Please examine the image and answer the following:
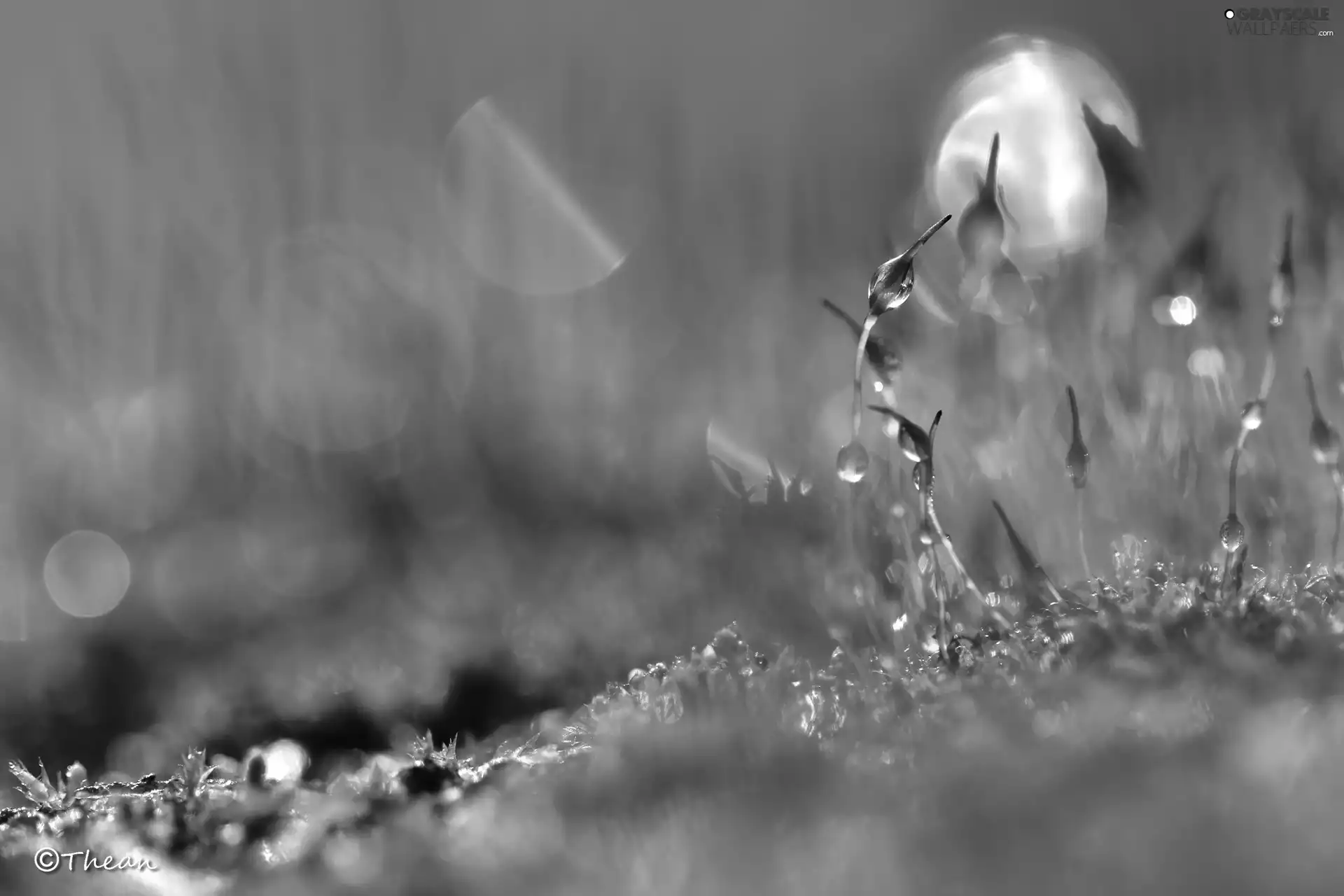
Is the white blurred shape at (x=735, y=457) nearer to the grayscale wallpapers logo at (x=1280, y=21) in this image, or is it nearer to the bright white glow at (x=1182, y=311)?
the bright white glow at (x=1182, y=311)

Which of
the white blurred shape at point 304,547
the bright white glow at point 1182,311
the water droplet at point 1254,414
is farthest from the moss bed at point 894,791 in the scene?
the white blurred shape at point 304,547

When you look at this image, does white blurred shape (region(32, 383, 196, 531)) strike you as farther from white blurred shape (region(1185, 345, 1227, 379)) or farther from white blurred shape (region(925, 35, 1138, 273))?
white blurred shape (region(1185, 345, 1227, 379))

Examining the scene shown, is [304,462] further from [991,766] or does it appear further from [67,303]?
[991,766]

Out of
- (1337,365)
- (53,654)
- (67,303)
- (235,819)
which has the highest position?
(67,303)

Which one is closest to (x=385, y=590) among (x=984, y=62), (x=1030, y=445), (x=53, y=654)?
(x=53, y=654)

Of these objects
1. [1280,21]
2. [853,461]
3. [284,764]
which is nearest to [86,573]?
[284,764]

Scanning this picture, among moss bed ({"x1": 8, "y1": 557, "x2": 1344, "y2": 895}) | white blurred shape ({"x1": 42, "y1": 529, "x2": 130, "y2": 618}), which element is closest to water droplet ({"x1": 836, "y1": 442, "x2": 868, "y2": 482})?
moss bed ({"x1": 8, "y1": 557, "x2": 1344, "y2": 895})
